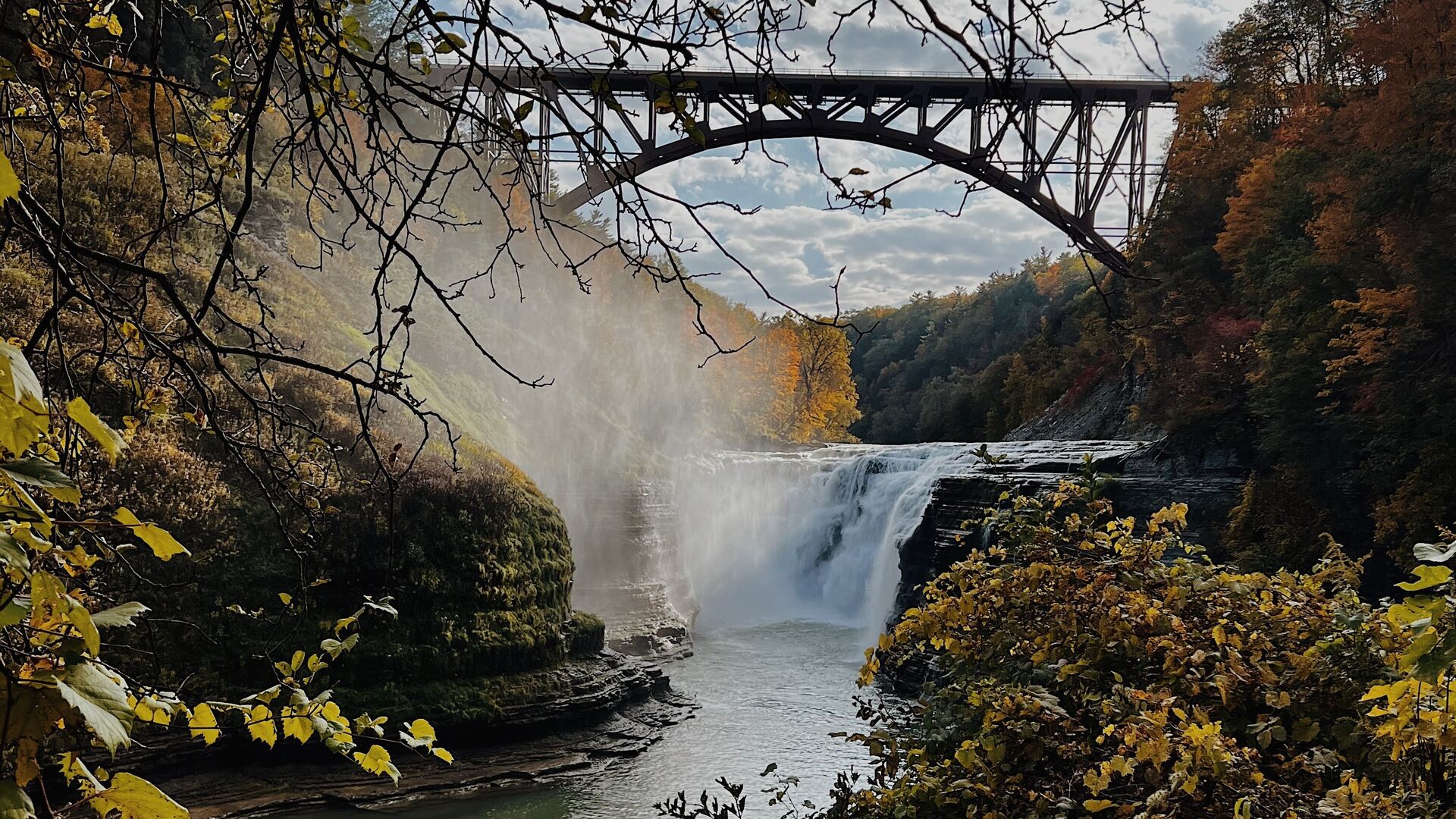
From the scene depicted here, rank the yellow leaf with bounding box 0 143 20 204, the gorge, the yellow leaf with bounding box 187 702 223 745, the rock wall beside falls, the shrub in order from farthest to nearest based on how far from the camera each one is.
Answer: the rock wall beside falls
the gorge
the shrub
the yellow leaf with bounding box 187 702 223 745
the yellow leaf with bounding box 0 143 20 204

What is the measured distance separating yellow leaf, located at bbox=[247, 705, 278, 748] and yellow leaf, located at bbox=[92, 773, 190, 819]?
32.8 inches

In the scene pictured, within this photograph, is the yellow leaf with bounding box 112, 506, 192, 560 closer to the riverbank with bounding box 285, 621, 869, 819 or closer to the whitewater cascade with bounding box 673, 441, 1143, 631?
the riverbank with bounding box 285, 621, 869, 819

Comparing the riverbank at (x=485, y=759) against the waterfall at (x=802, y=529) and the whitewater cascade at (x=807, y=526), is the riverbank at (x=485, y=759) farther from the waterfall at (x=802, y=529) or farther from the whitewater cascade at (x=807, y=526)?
→ the waterfall at (x=802, y=529)

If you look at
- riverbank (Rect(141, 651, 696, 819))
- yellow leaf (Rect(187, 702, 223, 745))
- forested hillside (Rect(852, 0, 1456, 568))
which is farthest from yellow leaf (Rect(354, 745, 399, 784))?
forested hillside (Rect(852, 0, 1456, 568))

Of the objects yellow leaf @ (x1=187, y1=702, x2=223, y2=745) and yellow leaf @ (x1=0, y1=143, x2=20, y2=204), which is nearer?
yellow leaf @ (x1=0, y1=143, x2=20, y2=204)

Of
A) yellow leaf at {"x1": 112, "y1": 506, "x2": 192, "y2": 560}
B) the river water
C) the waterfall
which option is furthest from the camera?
the waterfall

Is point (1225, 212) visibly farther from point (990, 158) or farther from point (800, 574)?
point (990, 158)

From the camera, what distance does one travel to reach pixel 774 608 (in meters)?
21.3

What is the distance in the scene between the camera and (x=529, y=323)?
28781 mm

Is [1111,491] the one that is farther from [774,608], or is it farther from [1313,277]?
[774,608]

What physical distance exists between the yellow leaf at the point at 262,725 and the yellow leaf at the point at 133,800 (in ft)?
2.73

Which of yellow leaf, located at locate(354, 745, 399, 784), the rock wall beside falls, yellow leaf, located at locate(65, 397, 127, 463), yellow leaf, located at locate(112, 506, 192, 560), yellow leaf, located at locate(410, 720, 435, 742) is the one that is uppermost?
yellow leaf, located at locate(65, 397, 127, 463)

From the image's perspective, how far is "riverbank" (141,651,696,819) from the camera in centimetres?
819

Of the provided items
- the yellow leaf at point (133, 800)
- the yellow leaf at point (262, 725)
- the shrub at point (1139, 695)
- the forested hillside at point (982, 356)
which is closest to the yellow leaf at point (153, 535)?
the yellow leaf at point (133, 800)
